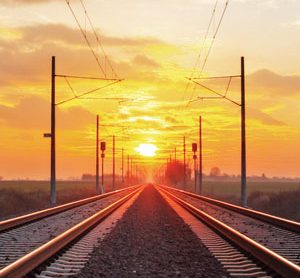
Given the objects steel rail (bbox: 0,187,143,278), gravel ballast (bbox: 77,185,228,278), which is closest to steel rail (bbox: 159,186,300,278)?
gravel ballast (bbox: 77,185,228,278)

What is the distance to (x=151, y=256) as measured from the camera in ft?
39.2

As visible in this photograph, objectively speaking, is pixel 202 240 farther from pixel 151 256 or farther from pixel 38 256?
pixel 38 256

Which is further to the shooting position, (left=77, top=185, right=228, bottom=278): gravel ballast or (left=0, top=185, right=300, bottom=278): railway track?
(left=77, top=185, right=228, bottom=278): gravel ballast

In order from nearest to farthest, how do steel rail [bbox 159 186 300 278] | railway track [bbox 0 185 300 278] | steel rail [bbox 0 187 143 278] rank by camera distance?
steel rail [bbox 0 187 143 278]
steel rail [bbox 159 186 300 278]
railway track [bbox 0 185 300 278]

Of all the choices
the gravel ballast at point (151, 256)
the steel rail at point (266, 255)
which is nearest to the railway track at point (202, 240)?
the steel rail at point (266, 255)

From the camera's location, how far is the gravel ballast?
32.3 feet

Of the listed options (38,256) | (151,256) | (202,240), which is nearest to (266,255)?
(151,256)

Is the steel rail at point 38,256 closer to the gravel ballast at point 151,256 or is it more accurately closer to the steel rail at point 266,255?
the gravel ballast at point 151,256

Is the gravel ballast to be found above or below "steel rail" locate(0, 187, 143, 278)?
below

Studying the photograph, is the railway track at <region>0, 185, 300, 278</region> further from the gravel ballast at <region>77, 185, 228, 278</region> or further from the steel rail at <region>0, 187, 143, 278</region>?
the gravel ballast at <region>77, 185, 228, 278</region>

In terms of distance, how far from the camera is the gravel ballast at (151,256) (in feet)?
32.3

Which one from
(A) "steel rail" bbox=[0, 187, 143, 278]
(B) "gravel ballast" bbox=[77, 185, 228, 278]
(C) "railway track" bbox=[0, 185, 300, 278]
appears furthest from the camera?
(B) "gravel ballast" bbox=[77, 185, 228, 278]

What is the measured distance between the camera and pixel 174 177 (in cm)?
17550

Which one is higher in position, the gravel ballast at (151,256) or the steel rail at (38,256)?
the steel rail at (38,256)
